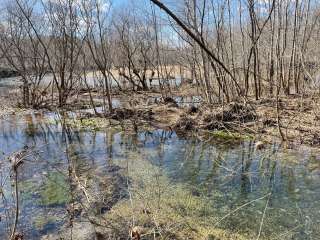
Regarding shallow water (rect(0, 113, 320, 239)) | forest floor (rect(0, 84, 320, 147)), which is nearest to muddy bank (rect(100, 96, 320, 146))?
forest floor (rect(0, 84, 320, 147))

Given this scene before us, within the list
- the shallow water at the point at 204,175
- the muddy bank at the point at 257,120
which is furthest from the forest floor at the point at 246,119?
the shallow water at the point at 204,175

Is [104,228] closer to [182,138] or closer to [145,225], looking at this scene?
[145,225]

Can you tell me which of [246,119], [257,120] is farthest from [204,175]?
[246,119]

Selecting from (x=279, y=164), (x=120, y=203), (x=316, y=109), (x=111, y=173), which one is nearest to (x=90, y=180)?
(x=111, y=173)

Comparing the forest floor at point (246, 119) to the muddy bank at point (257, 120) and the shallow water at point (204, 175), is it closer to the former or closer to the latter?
the muddy bank at point (257, 120)

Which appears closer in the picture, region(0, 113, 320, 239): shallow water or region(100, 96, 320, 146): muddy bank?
region(0, 113, 320, 239): shallow water

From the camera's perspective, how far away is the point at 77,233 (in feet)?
15.5

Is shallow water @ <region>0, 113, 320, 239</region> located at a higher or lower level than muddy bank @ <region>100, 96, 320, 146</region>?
lower

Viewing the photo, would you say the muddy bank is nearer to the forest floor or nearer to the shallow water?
the forest floor

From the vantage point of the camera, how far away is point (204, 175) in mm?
6828

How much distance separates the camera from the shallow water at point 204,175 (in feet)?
16.2

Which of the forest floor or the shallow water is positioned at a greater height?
the forest floor

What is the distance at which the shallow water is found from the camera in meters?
4.93

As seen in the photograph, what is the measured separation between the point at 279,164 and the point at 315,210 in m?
2.10
